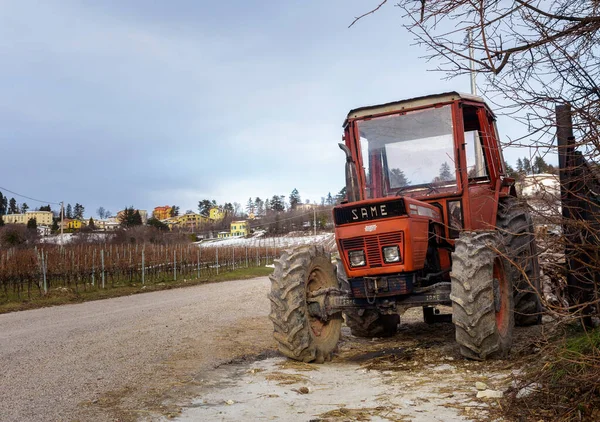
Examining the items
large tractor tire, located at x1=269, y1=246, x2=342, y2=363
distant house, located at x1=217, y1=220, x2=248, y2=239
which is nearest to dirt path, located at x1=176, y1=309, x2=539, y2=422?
large tractor tire, located at x1=269, y1=246, x2=342, y2=363

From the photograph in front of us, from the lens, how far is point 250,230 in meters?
96.0

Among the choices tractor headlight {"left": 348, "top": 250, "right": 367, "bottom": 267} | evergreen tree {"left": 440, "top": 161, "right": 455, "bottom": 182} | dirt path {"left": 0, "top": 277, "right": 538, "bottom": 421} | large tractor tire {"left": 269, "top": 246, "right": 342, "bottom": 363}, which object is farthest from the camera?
evergreen tree {"left": 440, "top": 161, "right": 455, "bottom": 182}

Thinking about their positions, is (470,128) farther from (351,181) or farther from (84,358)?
(84,358)

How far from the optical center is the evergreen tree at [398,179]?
310 inches

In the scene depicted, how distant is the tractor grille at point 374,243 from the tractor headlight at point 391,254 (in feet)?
0.15

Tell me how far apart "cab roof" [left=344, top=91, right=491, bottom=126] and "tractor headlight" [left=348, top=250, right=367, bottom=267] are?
1972 millimetres

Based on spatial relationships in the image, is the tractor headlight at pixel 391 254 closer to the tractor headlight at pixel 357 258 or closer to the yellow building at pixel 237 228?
the tractor headlight at pixel 357 258

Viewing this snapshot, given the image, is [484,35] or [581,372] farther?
[581,372]

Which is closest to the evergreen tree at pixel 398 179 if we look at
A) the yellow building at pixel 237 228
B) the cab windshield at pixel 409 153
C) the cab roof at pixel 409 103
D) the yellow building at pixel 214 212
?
the cab windshield at pixel 409 153

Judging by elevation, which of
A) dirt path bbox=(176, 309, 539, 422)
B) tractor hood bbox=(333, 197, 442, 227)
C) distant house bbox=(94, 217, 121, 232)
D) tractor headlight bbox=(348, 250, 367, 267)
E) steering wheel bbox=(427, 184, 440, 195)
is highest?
distant house bbox=(94, 217, 121, 232)

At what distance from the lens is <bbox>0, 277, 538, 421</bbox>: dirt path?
16.1 ft

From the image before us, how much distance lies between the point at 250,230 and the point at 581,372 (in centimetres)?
9255

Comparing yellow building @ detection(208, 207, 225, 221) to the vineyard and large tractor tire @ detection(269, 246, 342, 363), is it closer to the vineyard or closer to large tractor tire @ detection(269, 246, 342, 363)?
the vineyard

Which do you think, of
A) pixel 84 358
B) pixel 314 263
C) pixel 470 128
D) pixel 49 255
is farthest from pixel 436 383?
pixel 49 255
